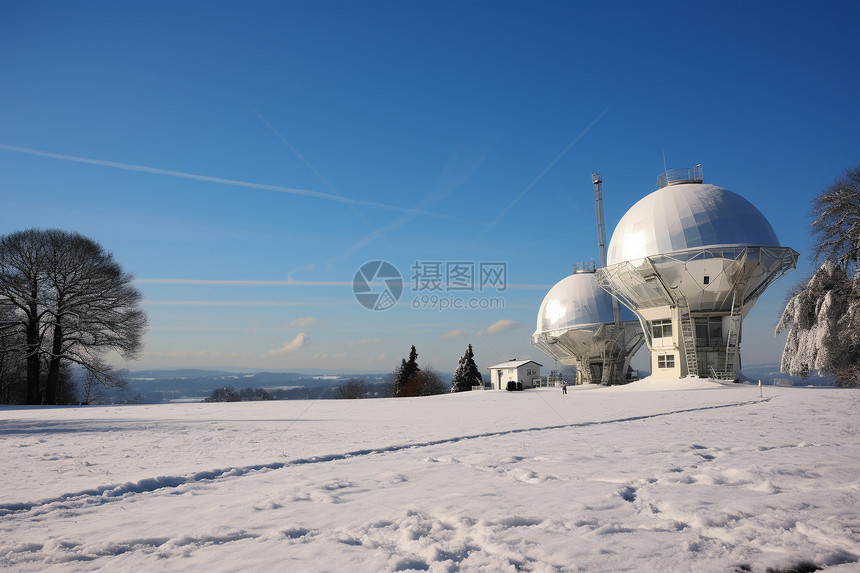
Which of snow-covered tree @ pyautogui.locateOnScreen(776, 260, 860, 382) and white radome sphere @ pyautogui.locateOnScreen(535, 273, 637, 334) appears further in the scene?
white radome sphere @ pyautogui.locateOnScreen(535, 273, 637, 334)

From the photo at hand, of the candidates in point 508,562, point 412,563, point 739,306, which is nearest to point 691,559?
point 508,562

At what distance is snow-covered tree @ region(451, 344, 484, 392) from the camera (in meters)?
65.9

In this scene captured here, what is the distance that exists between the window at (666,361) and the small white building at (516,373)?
1568 cm

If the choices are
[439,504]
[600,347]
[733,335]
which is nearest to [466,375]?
[600,347]

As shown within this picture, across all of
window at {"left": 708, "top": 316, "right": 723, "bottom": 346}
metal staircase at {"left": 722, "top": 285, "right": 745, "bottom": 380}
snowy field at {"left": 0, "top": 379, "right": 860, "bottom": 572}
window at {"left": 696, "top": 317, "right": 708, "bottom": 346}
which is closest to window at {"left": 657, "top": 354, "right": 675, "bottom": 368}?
window at {"left": 696, "top": 317, "right": 708, "bottom": 346}

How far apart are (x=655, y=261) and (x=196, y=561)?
36242 mm

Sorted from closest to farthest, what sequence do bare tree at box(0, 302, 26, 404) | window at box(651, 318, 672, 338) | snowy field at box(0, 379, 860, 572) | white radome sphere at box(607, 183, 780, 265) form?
snowy field at box(0, 379, 860, 572) < bare tree at box(0, 302, 26, 404) < white radome sphere at box(607, 183, 780, 265) < window at box(651, 318, 672, 338)

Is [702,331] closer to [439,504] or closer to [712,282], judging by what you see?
[712,282]

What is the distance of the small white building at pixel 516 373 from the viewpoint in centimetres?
5178

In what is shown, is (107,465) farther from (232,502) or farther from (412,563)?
(412,563)

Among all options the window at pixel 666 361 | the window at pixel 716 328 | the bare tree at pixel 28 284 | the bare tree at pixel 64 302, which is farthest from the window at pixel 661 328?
the bare tree at pixel 28 284

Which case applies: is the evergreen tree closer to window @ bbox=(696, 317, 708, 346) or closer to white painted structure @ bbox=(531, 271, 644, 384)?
white painted structure @ bbox=(531, 271, 644, 384)

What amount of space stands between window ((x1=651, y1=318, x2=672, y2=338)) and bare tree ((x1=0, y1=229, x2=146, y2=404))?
35943 millimetres

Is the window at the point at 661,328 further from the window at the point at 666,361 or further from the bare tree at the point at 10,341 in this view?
the bare tree at the point at 10,341
